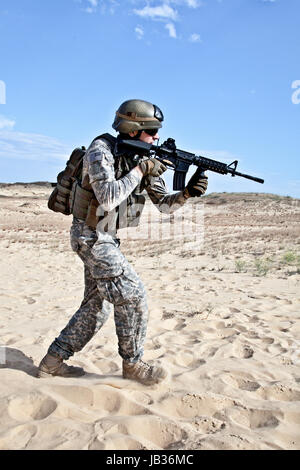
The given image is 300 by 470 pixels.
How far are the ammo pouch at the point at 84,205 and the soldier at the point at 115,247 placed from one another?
0.08 ft

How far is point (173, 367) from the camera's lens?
3.57m

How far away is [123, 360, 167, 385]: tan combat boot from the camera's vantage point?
10.3ft

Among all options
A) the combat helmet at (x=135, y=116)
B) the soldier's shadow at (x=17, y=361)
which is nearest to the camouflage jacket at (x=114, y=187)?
the combat helmet at (x=135, y=116)

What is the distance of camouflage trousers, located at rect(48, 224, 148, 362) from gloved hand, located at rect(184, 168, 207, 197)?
73 cm

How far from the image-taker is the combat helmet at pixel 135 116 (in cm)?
326

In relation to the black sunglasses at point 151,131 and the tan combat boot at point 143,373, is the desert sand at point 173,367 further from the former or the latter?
the black sunglasses at point 151,131

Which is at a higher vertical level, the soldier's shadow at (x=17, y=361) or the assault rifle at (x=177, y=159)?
the assault rifle at (x=177, y=159)

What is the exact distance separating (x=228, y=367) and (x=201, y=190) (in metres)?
1.50

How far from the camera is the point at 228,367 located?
3568 mm

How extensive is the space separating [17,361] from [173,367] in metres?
1.32

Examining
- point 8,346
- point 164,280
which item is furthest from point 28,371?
point 164,280

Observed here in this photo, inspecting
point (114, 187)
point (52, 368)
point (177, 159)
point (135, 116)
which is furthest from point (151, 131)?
point (52, 368)

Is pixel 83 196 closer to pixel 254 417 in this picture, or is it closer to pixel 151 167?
pixel 151 167
